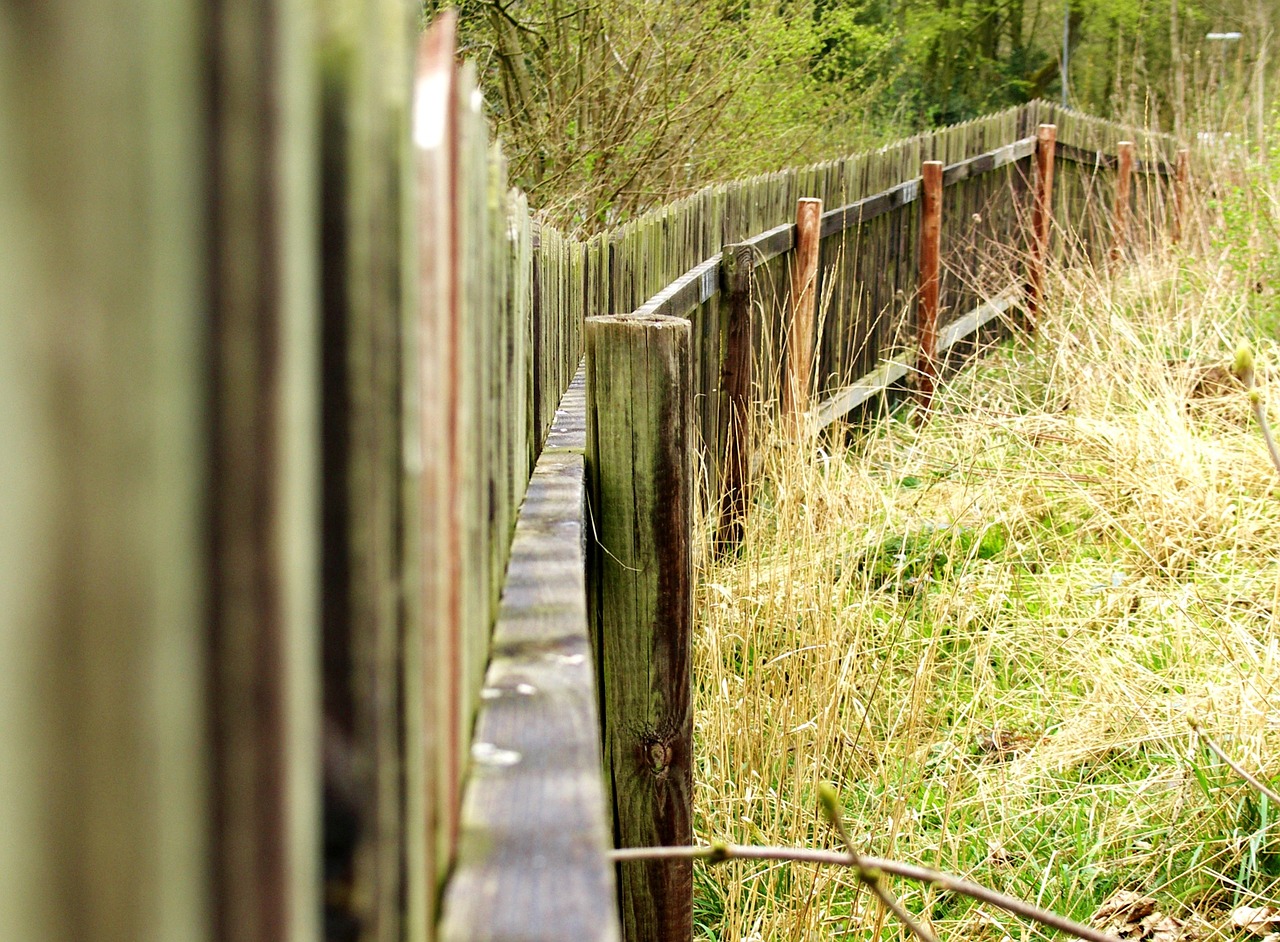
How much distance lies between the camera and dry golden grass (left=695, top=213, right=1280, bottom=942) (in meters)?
2.62

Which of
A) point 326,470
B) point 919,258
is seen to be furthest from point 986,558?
point 326,470

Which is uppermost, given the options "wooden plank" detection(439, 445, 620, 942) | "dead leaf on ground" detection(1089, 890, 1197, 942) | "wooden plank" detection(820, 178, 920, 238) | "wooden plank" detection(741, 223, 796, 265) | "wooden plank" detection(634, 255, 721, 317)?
"wooden plank" detection(820, 178, 920, 238)

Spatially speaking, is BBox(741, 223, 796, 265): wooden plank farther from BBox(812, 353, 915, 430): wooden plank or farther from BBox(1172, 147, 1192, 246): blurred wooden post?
BBox(1172, 147, 1192, 246): blurred wooden post

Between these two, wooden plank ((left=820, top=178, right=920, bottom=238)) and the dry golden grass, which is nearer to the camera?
the dry golden grass

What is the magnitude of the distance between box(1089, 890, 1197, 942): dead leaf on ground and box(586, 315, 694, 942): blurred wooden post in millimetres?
1125

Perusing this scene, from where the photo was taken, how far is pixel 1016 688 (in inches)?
142

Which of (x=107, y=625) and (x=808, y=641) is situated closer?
(x=107, y=625)

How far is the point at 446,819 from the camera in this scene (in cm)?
65

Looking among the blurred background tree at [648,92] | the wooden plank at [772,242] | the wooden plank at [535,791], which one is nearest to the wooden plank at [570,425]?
the wooden plank at [535,791]

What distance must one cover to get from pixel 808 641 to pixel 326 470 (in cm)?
259

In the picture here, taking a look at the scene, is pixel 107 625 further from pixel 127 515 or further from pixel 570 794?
pixel 570 794

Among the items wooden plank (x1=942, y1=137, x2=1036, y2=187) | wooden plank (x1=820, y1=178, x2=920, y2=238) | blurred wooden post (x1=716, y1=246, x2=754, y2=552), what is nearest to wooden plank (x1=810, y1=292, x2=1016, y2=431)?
blurred wooden post (x1=716, y1=246, x2=754, y2=552)

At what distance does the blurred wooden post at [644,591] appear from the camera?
1.83 m

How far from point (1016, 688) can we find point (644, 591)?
2.10 m
